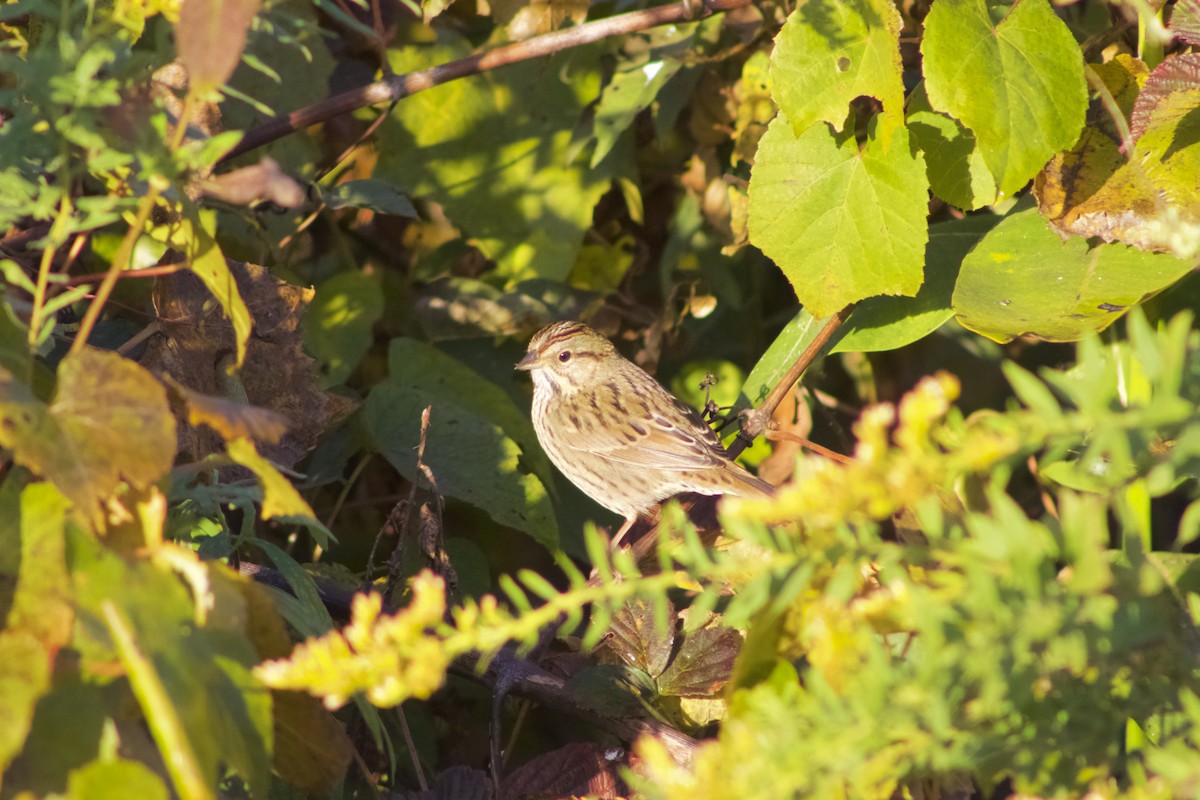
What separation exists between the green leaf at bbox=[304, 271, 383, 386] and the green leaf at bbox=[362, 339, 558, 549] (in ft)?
0.43

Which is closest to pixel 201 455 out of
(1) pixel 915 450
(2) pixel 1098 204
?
(1) pixel 915 450

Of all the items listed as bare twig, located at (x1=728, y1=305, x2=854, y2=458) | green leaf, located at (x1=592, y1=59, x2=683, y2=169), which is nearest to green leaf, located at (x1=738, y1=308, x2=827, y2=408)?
bare twig, located at (x1=728, y1=305, x2=854, y2=458)

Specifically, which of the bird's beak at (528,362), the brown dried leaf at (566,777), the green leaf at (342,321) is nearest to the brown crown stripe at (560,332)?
the bird's beak at (528,362)

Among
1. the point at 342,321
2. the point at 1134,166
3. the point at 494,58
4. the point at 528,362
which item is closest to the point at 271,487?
the point at 494,58

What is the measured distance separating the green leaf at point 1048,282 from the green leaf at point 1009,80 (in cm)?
29

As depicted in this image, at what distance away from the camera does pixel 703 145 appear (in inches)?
155

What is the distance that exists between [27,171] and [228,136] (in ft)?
2.01

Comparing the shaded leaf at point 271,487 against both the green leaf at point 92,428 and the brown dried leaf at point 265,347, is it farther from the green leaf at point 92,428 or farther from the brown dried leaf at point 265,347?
the brown dried leaf at point 265,347

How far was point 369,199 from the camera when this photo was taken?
10.2ft

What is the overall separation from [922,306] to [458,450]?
124 cm

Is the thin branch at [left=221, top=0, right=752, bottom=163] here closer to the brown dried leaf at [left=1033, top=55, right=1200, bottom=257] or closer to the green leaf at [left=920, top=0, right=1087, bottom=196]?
the green leaf at [left=920, top=0, right=1087, bottom=196]

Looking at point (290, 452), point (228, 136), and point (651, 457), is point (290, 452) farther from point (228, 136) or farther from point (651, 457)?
point (651, 457)

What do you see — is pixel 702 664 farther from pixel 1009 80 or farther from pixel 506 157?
pixel 506 157

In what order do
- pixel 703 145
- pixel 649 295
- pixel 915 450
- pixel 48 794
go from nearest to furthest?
pixel 915 450 < pixel 48 794 < pixel 703 145 < pixel 649 295
